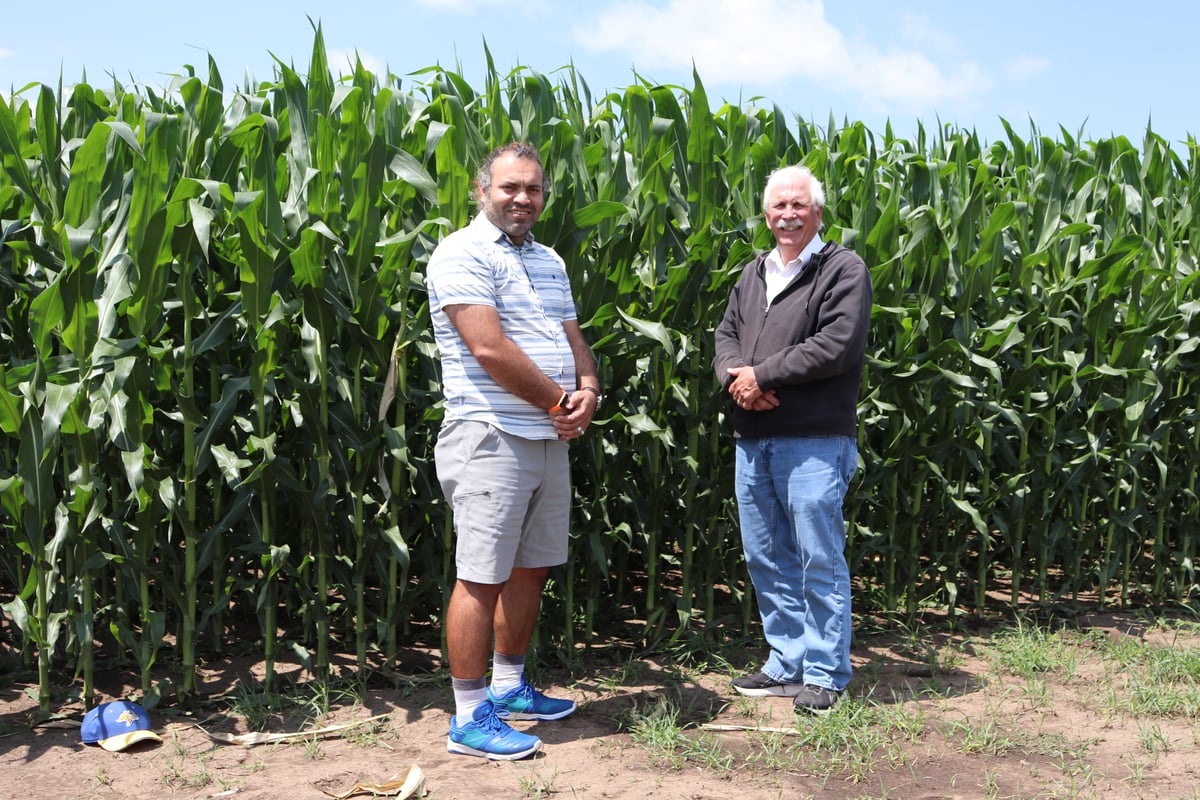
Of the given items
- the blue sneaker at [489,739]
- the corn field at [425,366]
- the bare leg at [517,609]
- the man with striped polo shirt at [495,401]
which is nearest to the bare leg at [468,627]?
the man with striped polo shirt at [495,401]

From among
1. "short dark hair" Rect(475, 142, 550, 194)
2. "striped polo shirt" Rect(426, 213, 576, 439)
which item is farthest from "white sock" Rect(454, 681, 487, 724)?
"short dark hair" Rect(475, 142, 550, 194)

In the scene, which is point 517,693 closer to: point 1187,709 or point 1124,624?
point 1187,709

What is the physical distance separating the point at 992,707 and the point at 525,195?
2879 millimetres

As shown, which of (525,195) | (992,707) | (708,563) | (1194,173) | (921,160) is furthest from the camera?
(1194,173)

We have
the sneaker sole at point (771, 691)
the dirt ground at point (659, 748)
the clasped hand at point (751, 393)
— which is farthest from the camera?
the sneaker sole at point (771, 691)

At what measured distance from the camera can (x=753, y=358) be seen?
4453 mm

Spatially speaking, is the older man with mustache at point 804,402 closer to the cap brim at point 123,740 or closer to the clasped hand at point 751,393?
the clasped hand at point 751,393

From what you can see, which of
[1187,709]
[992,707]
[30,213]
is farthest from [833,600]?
[30,213]

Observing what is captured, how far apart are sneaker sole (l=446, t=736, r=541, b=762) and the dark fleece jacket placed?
151cm

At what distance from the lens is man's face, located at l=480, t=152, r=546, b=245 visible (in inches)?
154

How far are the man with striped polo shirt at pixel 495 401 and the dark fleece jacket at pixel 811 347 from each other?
2.41 feet

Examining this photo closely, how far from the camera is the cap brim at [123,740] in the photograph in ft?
13.4

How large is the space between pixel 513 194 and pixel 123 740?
2.46 meters

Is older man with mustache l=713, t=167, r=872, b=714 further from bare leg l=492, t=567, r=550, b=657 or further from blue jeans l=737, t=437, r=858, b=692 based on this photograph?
bare leg l=492, t=567, r=550, b=657
